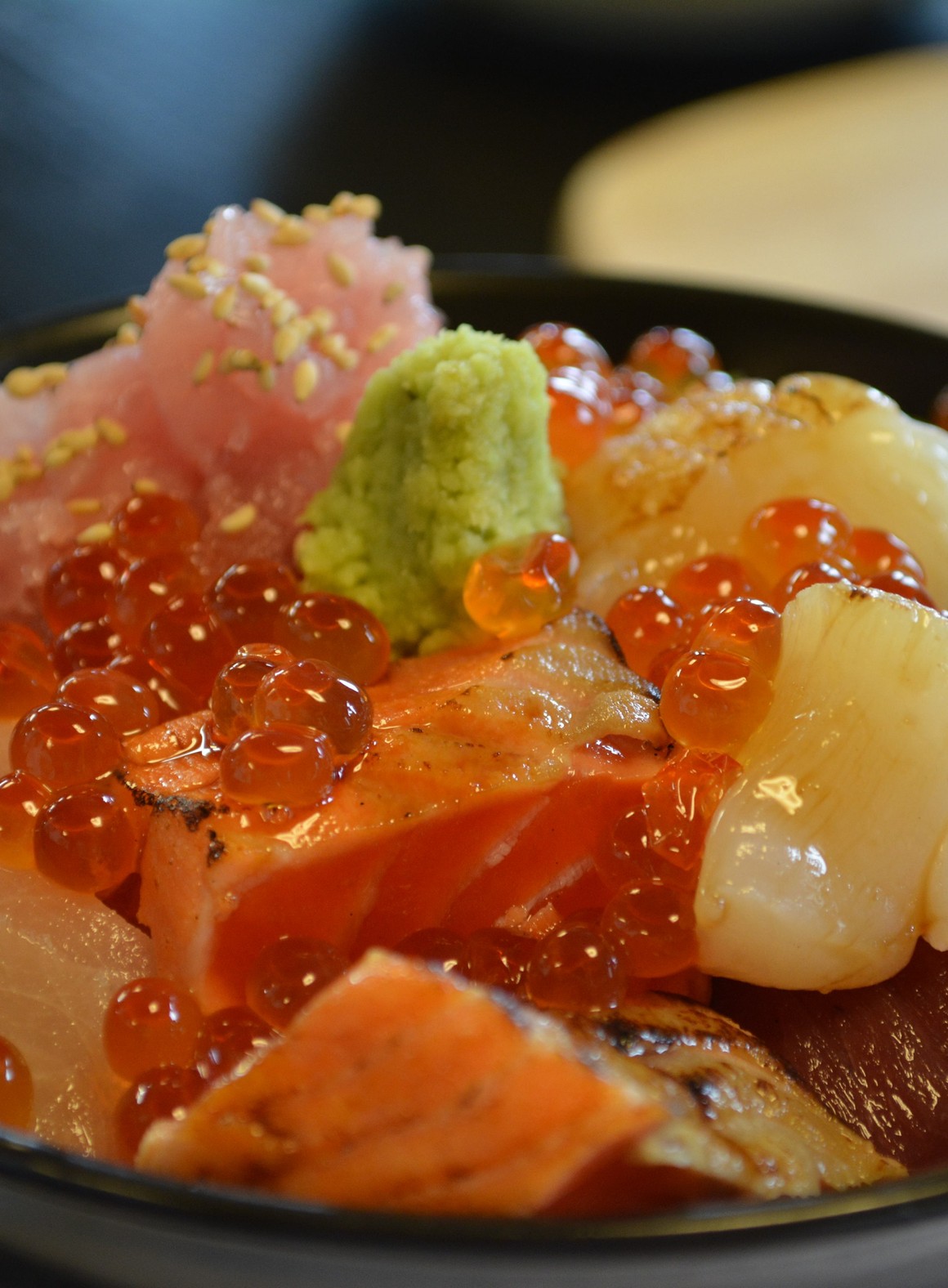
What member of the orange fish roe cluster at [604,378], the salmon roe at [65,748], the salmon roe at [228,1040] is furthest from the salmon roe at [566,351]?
the salmon roe at [228,1040]

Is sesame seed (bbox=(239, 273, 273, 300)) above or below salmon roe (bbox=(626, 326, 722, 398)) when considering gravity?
above

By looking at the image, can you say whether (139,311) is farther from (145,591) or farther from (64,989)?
(64,989)

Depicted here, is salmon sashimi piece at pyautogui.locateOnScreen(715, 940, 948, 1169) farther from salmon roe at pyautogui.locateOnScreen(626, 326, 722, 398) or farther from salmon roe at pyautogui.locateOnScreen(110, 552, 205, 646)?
salmon roe at pyautogui.locateOnScreen(626, 326, 722, 398)

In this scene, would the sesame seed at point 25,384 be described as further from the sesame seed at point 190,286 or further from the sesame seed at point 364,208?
the sesame seed at point 364,208

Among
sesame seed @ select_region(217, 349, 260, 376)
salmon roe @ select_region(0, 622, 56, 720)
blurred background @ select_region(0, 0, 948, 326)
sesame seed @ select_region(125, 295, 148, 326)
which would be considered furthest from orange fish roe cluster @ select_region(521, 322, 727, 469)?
blurred background @ select_region(0, 0, 948, 326)

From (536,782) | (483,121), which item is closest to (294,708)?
(536,782)

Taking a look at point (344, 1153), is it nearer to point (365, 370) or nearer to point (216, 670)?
point (216, 670)
